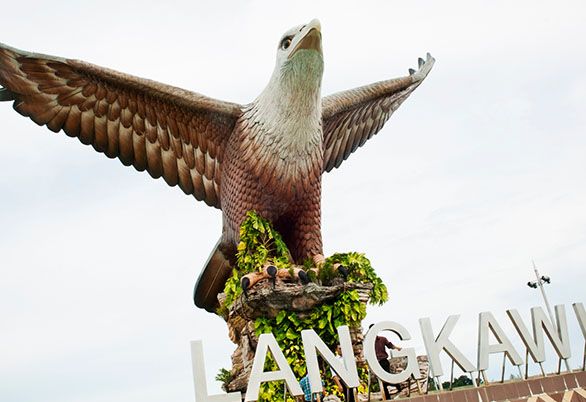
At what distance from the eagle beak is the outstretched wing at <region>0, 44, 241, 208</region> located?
1430mm

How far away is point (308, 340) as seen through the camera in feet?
17.8

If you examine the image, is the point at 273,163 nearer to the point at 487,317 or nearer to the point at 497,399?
the point at 487,317

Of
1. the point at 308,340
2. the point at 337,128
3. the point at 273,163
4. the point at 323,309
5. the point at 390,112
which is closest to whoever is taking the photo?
the point at 308,340

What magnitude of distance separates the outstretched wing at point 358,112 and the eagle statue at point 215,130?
0.35 metres

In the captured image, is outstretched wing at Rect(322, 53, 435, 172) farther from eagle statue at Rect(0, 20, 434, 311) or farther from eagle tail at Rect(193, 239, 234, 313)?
eagle tail at Rect(193, 239, 234, 313)

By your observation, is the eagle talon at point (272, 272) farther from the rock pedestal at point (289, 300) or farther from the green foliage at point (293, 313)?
the green foliage at point (293, 313)

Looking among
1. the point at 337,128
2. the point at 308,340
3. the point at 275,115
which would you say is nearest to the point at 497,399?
the point at 308,340

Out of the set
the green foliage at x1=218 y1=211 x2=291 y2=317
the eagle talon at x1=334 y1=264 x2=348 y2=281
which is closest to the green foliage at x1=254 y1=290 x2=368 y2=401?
the eagle talon at x1=334 y1=264 x2=348 y2=281

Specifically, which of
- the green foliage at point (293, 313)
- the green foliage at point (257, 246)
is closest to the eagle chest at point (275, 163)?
the green foliage at point (257, 246)

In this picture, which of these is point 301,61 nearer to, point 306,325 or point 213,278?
point 306,325

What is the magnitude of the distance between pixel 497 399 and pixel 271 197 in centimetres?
352

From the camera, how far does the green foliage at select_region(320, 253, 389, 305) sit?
281 inches

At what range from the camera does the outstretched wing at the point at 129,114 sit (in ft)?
23.4

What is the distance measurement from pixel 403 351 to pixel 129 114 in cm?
475
